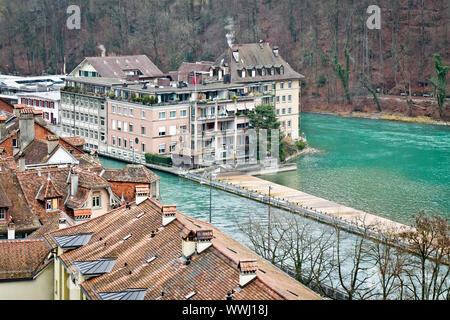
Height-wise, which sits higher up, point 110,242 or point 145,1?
point 145,1

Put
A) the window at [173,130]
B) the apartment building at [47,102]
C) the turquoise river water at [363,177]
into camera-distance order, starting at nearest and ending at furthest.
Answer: the turquoise river water at [363,177], the window at [173,130], the apartment building at [47,102]

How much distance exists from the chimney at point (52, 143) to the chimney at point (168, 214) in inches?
619

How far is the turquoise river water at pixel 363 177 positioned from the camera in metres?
47.9

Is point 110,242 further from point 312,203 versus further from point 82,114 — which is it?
point 82,114

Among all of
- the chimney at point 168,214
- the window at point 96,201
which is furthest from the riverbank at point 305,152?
the chimney at point 168,214

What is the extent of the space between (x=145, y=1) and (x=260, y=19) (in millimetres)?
15552

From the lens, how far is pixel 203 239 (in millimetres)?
18750

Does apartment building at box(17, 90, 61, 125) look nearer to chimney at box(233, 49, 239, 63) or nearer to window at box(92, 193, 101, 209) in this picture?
chimney at box(233, 49, 239, 63)

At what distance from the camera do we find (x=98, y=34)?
119312 millimetres

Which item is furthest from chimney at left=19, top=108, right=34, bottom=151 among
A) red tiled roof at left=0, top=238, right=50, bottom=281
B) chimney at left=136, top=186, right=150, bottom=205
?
chimney at left=136, top=186, right=150, bottom=205

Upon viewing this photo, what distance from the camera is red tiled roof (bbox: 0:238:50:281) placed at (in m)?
22.5

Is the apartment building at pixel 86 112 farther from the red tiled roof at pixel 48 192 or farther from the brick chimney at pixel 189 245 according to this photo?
the brick chimney at pixel 189 245

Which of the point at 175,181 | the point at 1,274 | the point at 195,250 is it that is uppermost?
the point at 195,250

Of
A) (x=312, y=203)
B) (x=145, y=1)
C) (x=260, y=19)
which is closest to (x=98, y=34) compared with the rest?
(x=145, y=1)
